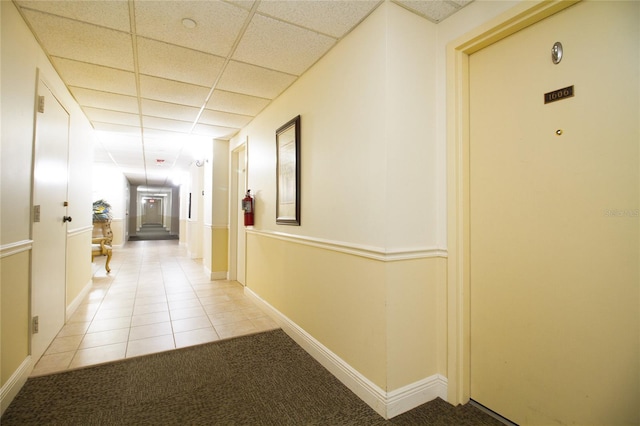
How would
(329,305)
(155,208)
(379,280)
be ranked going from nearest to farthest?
(379,280) → (329,305) → (155,208)

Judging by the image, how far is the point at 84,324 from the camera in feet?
10.5

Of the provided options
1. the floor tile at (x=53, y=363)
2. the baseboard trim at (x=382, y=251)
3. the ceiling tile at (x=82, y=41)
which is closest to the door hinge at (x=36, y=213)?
the floor tile at (x=53, y=363)

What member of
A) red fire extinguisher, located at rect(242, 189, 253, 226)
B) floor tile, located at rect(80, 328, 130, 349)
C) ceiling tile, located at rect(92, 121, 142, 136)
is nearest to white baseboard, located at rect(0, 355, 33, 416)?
floor tile, located at rect(80, 328, 130, 349)

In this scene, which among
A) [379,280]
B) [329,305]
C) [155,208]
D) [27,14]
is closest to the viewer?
[379,280]

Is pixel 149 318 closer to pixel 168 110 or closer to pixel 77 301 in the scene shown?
pixel 77 301

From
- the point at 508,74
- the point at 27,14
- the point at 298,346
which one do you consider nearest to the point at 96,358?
the point at 298,346

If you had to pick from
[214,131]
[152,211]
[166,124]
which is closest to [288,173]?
[214,131]

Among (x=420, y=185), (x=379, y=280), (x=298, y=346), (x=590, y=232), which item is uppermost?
(x=420, y=185)

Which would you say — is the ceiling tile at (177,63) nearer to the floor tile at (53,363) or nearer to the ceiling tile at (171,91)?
the ceiling tile at (171,91)

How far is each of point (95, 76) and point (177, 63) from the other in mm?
986

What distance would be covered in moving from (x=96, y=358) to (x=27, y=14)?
105 inches

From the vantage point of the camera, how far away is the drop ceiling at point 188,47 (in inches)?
75.9

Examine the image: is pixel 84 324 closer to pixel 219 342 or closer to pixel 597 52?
pixel 219 342

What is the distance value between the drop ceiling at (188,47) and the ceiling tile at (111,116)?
0.12ft
